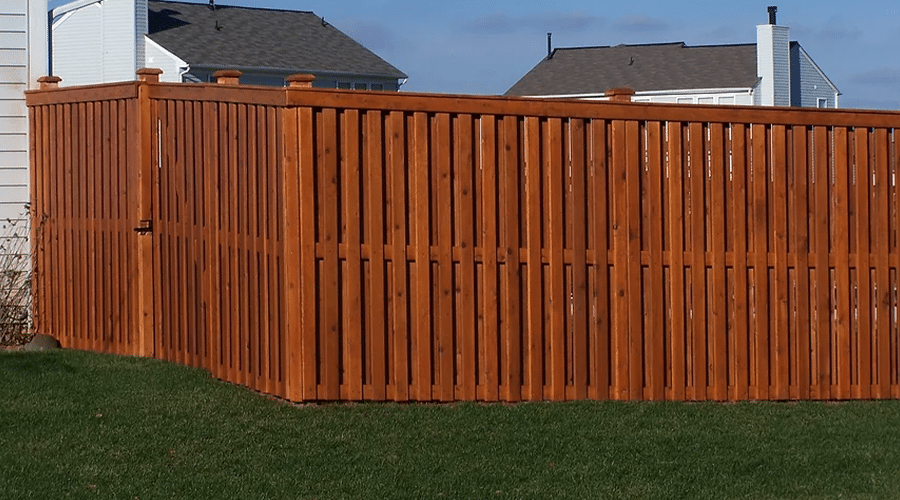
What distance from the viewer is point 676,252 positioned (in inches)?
355

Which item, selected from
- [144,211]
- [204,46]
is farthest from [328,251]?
[204,46]

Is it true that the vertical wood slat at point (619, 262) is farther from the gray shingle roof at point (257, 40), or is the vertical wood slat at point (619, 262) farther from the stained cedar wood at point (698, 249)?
the gray shingle roof at point (257, 40)

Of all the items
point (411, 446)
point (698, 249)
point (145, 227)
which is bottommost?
point (411, 446)

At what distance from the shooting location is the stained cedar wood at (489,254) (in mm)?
8602

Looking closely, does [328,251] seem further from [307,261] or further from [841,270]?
[841,270]

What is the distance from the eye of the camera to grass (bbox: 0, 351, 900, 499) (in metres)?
6.50

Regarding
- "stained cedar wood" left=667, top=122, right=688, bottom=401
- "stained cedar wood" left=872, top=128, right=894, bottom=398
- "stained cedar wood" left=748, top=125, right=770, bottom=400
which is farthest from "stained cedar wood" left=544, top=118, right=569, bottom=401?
"stained cedar wood" left=872, top=128, right=894, bottom=398

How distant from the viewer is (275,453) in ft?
23.2

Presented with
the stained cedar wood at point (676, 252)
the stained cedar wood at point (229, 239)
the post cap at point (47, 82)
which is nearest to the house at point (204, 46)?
the post cap at point (47, 82)

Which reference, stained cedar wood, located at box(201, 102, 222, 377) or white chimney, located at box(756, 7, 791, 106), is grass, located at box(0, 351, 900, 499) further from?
white chimney, located at box(756, 7, 791, 106)

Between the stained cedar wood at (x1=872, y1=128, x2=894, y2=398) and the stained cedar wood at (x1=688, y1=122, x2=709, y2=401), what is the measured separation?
59.5 inches

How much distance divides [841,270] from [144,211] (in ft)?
18.3

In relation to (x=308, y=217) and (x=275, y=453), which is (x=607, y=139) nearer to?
(x=308, y=217)

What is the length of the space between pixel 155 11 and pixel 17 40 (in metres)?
28.7
